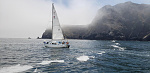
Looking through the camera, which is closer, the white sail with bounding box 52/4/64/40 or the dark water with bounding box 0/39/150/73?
the dark water with bounding box 0/39/150/73

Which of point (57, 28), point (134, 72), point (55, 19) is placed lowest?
point (134, 72)

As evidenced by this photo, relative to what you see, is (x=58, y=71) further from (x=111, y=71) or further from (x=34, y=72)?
(x=111, y=71)

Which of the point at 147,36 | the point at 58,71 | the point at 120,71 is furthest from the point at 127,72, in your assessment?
the point at 147,36

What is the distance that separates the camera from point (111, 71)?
727 inches

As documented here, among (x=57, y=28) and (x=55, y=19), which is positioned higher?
(x=55, y=19)

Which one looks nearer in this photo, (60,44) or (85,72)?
(85,72)

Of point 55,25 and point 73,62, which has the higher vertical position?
point 55,25

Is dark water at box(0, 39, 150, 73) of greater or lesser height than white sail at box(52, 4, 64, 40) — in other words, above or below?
below

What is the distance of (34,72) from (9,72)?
3.69 m

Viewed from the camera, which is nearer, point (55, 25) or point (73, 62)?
point (73, 62)

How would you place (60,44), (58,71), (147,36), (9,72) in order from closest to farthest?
(9,72) < (58,71) < (60,44) < (147,36)

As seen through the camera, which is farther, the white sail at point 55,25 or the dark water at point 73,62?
the white sail at point 55,25

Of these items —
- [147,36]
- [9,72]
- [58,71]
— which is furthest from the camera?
[147,36]

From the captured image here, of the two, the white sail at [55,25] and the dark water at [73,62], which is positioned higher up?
the white sail at [55,25]
